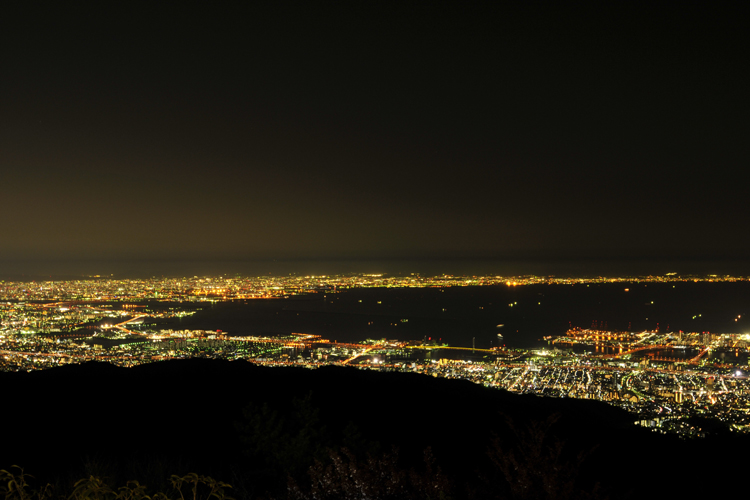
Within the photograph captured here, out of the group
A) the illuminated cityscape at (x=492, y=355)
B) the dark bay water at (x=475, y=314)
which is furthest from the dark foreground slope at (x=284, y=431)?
the dark bay water at (x=475, y=314)

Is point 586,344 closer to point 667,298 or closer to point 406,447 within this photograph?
point 406,447

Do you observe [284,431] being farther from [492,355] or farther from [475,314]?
[475,314]

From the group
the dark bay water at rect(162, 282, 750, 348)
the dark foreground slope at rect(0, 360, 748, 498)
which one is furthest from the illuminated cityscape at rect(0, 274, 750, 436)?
the dark foreground slope at rect(0, 360, 748, 498)

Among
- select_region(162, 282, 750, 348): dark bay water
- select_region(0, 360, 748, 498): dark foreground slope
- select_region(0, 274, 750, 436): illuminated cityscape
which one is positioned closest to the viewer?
select_region(0, 360, 748, 498): dark foreground slope

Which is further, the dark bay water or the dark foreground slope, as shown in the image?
the dark bay water

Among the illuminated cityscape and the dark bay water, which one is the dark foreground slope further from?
the dark bay water

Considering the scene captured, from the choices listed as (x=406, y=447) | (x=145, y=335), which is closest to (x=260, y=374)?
(x=406, y=447)

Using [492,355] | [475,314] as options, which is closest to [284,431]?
[492,355]

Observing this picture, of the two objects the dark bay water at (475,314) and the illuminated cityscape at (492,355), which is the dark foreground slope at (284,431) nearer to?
the illuminated cityscape at (492,355)
